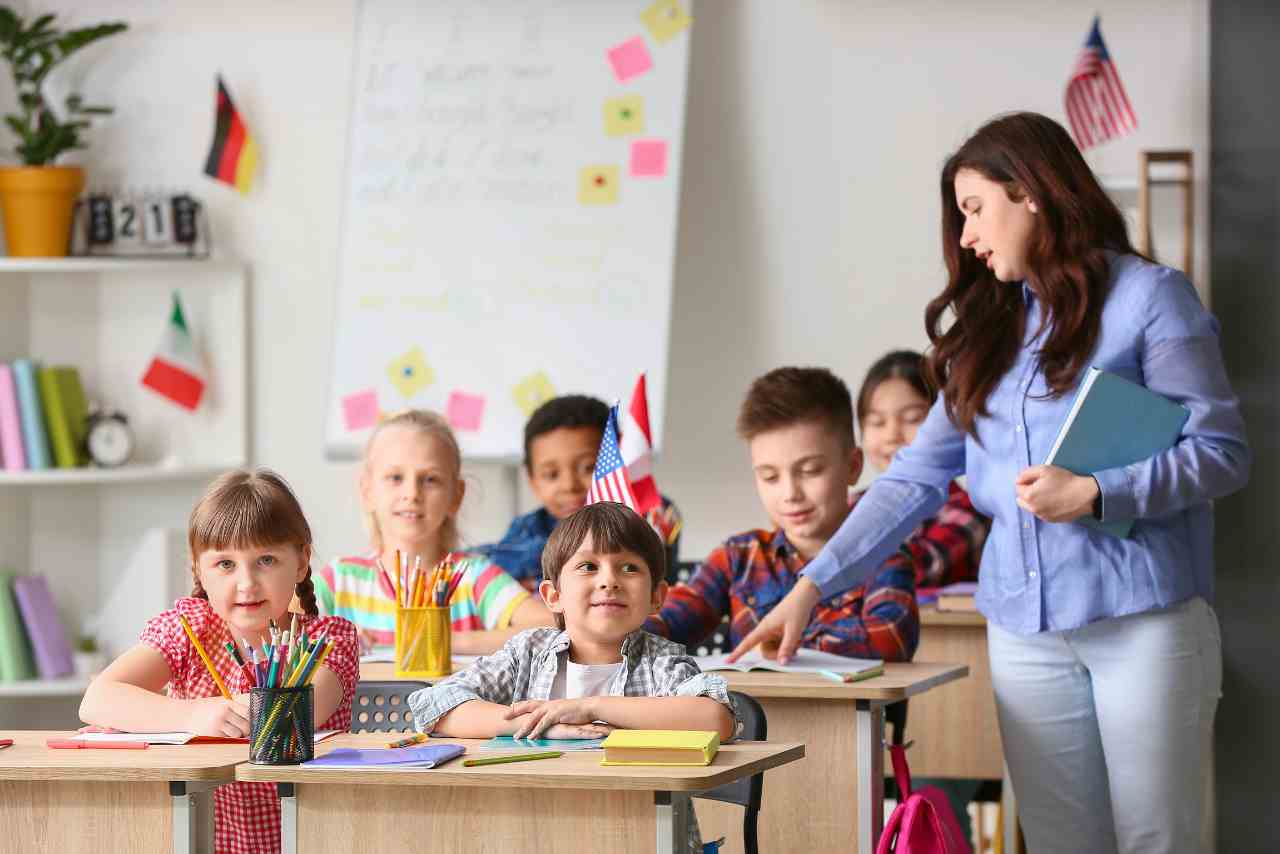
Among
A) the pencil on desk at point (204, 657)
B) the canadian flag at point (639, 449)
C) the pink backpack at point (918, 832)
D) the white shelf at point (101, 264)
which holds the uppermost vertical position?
the white shelf at point (101, 264)

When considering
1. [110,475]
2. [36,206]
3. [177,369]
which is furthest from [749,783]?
[36,206]

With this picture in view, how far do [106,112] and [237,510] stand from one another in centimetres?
323

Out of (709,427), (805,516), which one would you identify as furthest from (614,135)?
(805,516)

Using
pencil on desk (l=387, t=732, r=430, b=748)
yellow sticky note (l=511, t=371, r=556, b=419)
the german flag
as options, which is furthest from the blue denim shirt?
the german flag

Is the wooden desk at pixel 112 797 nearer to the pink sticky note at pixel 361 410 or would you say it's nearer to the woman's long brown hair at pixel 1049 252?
the woman's long brown hair at pixel 1049 252

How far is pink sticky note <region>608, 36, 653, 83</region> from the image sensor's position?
15.8 feet

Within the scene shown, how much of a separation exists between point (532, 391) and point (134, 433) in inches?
54.7

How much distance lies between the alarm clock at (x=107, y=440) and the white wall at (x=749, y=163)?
45 cm

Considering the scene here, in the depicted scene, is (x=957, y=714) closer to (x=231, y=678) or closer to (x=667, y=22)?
(x=231, y=678)

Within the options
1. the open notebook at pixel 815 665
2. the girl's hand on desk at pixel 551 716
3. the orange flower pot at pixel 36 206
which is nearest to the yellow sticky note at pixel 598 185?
the orange flower pot at pixel 36 206

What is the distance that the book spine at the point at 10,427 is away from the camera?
4.89 m

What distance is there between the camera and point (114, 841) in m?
1.99

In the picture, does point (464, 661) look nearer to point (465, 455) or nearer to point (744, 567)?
point (744, 567)

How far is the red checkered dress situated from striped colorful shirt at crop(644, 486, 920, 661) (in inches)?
28.8
